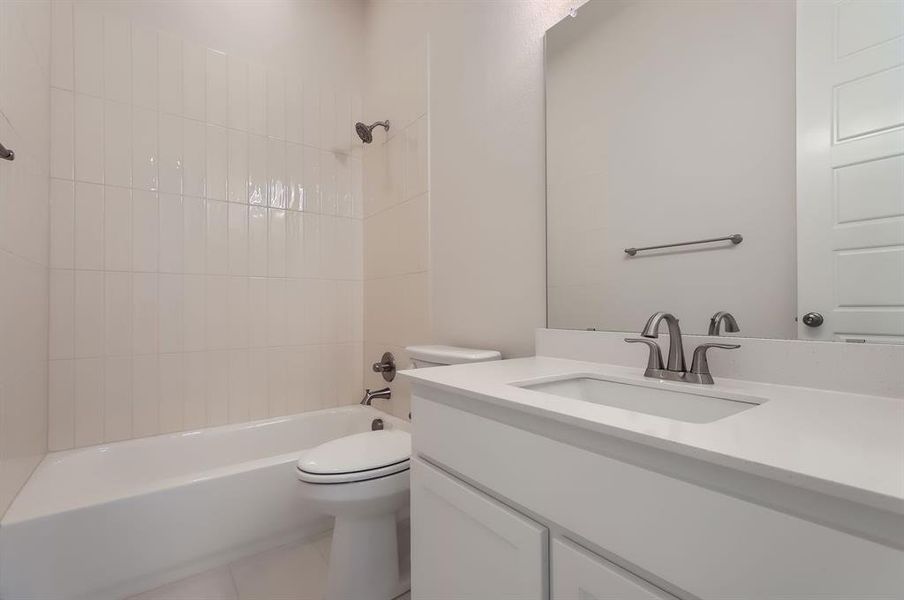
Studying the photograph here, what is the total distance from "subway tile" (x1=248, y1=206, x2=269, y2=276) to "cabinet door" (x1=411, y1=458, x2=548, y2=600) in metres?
1.42

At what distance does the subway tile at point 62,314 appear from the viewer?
149 centimetres

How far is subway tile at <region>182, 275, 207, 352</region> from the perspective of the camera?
5.74ft

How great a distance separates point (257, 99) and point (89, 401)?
153cm

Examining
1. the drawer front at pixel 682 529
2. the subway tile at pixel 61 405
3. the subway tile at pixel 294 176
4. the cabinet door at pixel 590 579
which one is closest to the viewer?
the drawer front at pixel 682 529

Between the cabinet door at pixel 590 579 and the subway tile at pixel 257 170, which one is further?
the subway tile at pixel 257 170

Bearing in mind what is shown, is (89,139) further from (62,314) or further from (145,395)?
(145,395)

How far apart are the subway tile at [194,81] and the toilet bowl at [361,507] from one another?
1617 millimetres

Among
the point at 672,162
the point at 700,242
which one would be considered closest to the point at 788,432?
the point at 700,242

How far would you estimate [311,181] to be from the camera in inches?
82.0

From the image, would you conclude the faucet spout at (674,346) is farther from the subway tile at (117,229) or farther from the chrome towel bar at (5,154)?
the subway tile at (117,229)

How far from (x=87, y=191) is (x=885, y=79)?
239 centimetres

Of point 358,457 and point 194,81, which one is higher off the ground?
point 194,81

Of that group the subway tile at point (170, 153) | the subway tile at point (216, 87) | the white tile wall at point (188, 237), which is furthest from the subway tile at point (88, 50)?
the subway tile at point (216, 87)

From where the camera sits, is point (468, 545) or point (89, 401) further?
point (89, 401)
